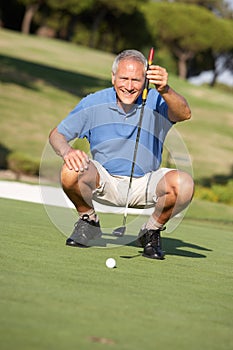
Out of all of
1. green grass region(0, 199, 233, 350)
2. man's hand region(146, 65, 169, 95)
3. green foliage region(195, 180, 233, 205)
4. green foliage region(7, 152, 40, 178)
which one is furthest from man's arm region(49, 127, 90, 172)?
green foliage region(7, 152, 40, 178)

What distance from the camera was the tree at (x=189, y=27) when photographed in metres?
77.1

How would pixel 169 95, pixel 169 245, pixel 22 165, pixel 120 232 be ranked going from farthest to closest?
1. pixel 22 165
2. pixel 169 245
3. pixel 120 232
4. pixel 169 95

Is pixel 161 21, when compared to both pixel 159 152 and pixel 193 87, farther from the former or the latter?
pixel 159 152

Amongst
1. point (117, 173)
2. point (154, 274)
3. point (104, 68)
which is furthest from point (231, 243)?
point (104, 68)

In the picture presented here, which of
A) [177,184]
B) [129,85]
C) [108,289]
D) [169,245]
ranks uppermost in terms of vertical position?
[129,85]

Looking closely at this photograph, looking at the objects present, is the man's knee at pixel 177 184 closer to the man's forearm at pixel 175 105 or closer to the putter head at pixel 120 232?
the man's forearm at pixel 175 105

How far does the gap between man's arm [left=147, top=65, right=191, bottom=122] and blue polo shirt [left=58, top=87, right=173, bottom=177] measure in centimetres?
17

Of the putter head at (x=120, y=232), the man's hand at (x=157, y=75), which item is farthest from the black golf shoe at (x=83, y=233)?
the man's hand at (x=157, y=75)

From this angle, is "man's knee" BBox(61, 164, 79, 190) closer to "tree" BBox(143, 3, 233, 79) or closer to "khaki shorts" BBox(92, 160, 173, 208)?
"khaki shorts" BBox(92, 160, 173, 208)

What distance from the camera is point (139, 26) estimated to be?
69.6 meters

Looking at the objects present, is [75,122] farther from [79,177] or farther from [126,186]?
[126,186]

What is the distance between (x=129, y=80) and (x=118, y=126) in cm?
40

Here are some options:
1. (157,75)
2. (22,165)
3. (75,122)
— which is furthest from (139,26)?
(157,75)

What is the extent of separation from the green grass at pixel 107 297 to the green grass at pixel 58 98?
21.0 m
